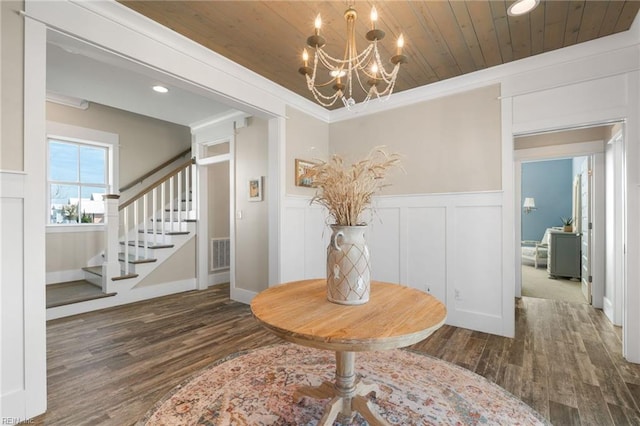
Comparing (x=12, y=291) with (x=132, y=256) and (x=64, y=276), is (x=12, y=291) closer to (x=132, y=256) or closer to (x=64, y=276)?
(x=132, y=256)

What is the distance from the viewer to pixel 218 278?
5020mm

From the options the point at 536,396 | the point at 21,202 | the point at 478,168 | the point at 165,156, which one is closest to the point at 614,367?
the point at 536,396

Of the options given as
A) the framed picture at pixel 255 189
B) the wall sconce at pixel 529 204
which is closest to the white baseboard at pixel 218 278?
the framed picture at pixel 255 189

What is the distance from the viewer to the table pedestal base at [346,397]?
143cm

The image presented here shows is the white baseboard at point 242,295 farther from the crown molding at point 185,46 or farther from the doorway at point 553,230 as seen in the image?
the doorway at point 553,230

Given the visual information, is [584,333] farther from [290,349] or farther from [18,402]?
[18,402]

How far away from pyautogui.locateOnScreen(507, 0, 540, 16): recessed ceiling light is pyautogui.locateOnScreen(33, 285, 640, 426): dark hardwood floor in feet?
8.49

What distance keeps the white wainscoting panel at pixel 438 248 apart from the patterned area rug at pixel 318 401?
3.26 ft

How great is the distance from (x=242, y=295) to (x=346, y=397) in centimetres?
276

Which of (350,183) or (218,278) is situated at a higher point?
(350,183)

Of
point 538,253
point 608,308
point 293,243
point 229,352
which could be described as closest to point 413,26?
point 293,243

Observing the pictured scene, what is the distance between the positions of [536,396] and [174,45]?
3.62 metres

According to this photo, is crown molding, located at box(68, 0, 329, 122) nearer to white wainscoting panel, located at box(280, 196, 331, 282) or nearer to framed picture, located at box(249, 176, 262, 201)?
framed picture, located at box(249, 176, 262, 201)

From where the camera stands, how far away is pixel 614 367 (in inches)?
87.2
